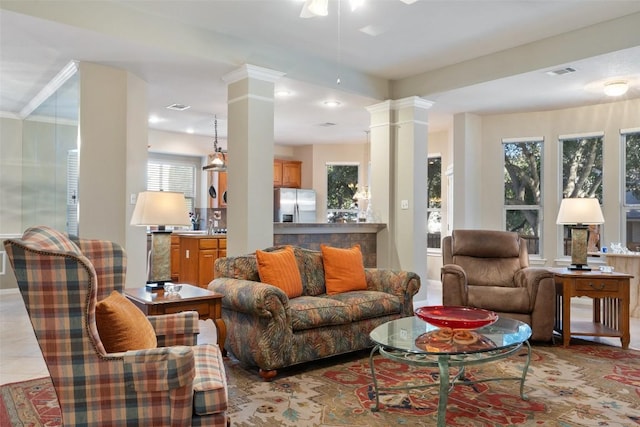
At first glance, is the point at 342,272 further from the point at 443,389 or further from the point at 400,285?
the point at 443,389

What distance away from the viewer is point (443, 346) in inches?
94.7

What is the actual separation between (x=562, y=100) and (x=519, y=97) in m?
0.64

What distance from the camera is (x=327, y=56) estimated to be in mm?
5332

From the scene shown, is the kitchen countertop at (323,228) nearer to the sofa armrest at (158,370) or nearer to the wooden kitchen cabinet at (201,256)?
the wooden kitchen cabinet at (201,256)

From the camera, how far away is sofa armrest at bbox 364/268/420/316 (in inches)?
155

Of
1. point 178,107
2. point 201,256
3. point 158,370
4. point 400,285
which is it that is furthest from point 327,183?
point 158,370

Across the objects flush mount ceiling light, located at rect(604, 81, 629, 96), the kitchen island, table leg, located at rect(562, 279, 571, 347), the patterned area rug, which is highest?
flush mount ceiling light, located at rect(604, 81, 629, 96)

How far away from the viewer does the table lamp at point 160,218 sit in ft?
10.4

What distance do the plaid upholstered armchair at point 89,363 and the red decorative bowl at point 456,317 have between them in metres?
1.23

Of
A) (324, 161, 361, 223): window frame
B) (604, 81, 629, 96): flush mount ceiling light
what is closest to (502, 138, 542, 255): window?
(604, 81, 629, 96): flush mount ceiling light

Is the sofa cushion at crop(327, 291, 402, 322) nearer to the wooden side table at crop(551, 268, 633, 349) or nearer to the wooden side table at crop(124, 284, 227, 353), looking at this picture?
the wooden side table at crop(124, 284, 227, 353)

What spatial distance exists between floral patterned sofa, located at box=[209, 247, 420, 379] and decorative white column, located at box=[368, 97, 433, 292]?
2051 mm

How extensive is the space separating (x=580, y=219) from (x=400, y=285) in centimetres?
193

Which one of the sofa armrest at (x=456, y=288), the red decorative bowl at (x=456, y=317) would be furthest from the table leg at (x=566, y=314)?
the red decorative bowl at (x=456, y=317)
